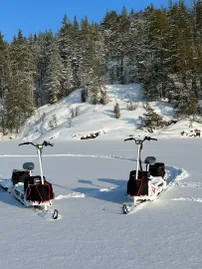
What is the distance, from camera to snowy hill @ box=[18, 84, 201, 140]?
27.3 m

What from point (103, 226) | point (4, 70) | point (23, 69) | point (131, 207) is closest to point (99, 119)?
point (4, 70)

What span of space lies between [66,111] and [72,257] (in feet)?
103

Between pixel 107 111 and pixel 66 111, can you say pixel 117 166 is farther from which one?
pixel 66 111

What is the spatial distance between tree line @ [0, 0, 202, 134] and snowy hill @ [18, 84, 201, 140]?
3.78 feet

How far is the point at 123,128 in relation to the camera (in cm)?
2797

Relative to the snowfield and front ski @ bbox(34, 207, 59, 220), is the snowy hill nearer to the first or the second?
the snowfield

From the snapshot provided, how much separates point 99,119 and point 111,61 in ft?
70.7

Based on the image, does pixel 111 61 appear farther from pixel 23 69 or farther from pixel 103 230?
pixel 103 230

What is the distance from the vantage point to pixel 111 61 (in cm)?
4944

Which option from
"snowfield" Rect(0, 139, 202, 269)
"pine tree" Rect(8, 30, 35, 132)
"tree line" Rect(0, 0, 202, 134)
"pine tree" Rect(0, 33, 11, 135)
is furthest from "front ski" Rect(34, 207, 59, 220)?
"pine tree" Rect(0, 33, 11, 135)

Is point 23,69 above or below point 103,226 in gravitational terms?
above

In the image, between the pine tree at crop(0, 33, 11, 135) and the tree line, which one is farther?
the pine tree at crop(0, 33, 11, 135)

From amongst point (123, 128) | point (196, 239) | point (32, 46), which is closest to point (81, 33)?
point (32, 46)

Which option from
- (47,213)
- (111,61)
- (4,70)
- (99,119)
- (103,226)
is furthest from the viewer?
(111,61)
